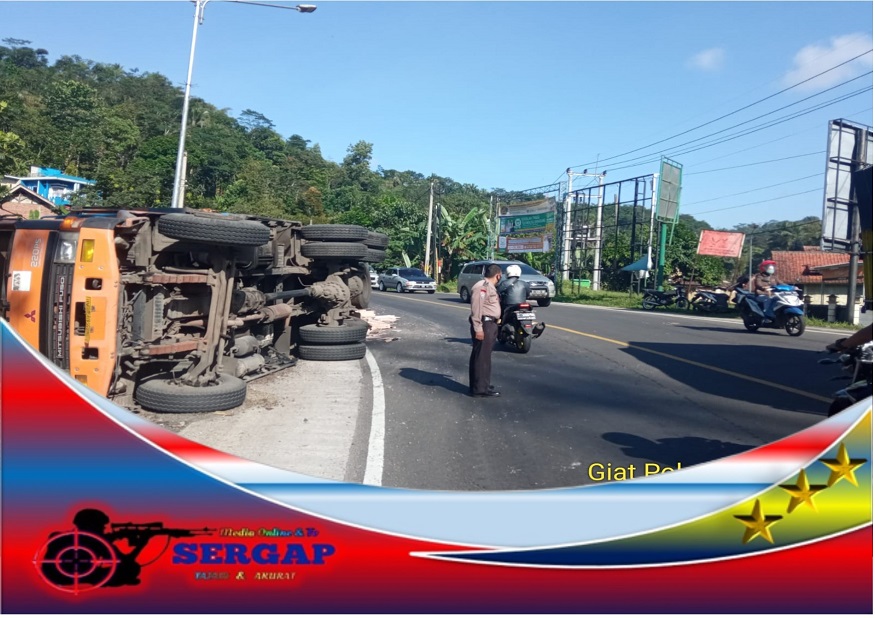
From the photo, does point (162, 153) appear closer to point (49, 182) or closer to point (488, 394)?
point (49, 182)

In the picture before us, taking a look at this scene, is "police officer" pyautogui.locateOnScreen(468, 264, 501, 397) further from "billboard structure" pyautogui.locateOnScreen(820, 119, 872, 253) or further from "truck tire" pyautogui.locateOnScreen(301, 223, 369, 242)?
"billboard structure" pyautogui.locateOnScreen(820, 119, 872, 253)

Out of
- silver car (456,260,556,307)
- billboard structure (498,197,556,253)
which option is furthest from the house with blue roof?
billboard structure (498,197,556,253)

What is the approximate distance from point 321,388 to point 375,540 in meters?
4.74

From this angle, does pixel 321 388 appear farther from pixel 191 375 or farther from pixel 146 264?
pixel 146 264

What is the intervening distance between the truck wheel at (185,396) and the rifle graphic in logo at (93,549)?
90.3 inches

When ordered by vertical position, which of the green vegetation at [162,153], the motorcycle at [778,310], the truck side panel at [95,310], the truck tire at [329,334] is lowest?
the truck tire at [329,334]

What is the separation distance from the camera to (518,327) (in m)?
9.99

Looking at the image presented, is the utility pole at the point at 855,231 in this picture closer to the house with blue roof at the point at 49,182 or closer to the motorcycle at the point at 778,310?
the motorcycle at the point at 778,310

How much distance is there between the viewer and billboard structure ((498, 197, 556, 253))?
43.0 metres

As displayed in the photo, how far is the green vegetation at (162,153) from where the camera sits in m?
6.66

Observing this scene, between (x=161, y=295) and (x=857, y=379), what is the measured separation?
4218 millimetres

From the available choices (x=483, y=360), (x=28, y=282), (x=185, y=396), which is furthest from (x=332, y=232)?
(x=28, y=282)

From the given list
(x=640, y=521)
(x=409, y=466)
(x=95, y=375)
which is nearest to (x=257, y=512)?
(x=640, y=521)

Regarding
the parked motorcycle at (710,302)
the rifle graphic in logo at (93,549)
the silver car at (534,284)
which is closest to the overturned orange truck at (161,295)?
the rifle graphic in logo at (93,549)
